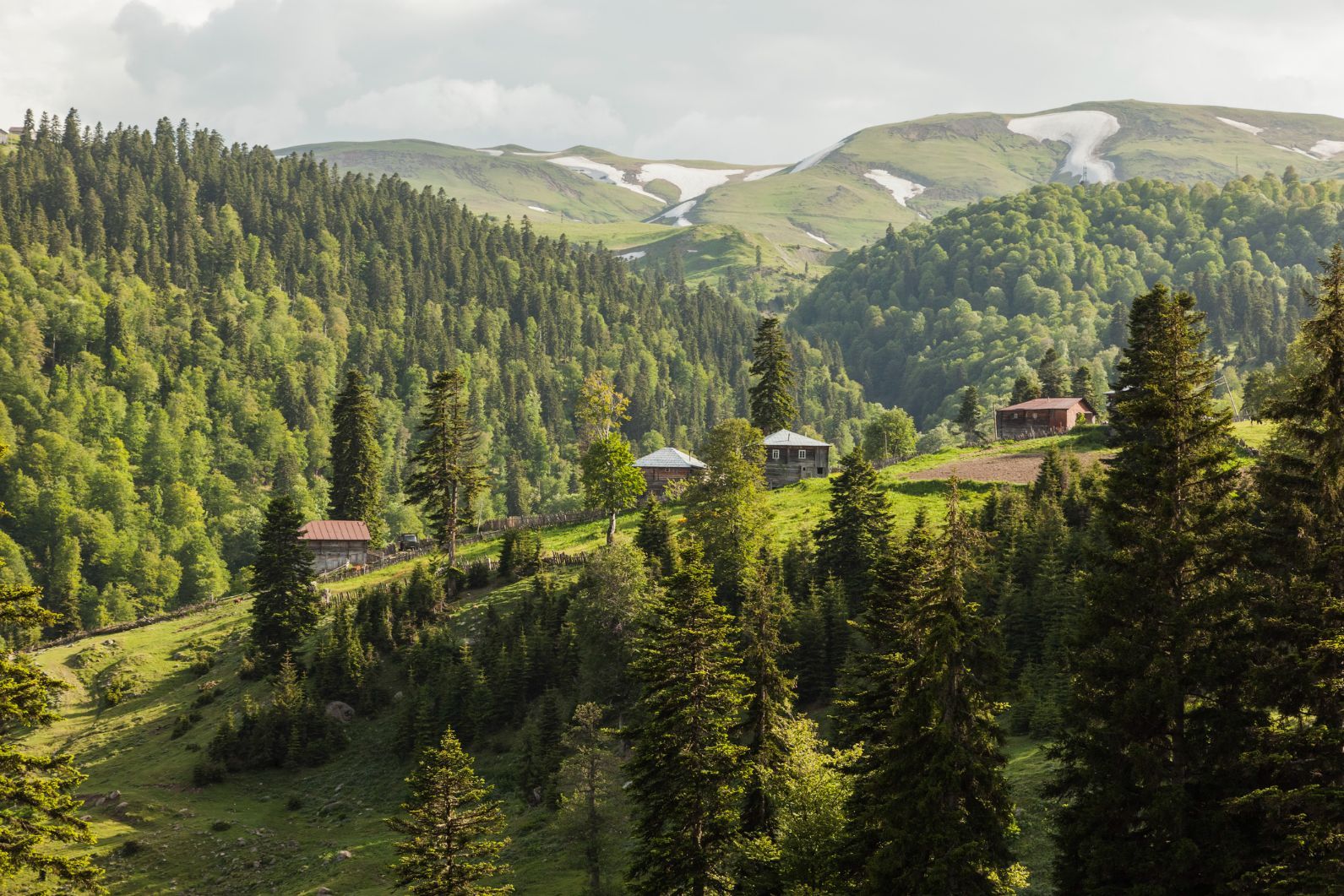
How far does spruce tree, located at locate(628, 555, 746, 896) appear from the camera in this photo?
39594 mm

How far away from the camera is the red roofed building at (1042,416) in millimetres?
115562

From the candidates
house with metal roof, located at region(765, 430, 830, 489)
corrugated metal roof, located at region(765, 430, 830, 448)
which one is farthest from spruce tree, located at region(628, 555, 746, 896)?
corrugated metal roof, located at region(765, 430, 830, 448)

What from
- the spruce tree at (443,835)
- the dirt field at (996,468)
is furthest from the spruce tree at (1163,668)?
the dirt field at (996,468)

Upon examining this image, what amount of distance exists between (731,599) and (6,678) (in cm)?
4698

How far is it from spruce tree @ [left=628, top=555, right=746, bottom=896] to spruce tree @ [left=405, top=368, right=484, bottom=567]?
53762 mm

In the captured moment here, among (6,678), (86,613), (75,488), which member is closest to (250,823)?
(6,678)

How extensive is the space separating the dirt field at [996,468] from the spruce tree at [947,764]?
5799 centimetres

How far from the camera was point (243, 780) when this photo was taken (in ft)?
242

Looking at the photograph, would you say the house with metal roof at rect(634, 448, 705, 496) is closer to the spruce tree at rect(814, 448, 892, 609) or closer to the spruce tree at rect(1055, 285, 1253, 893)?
the spruce tree at rect(814, 448, 892, 609)

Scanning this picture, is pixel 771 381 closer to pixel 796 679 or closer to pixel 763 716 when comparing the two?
pixel 796 679

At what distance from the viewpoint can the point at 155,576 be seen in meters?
168

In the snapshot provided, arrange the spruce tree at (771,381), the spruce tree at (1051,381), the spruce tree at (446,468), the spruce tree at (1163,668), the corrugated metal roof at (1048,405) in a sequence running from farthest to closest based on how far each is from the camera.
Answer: the spruce tree at (1051,381) < the corrugated metal roof at (1048,405) < the spruce tree at (771,381) < the spruce tree at (446,468) < the spruce tree at (1163,668)

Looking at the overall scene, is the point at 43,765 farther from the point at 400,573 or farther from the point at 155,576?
the point at 155,576

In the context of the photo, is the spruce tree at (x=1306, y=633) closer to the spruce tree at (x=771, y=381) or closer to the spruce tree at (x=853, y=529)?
the spruce tree at (x=853, y=529)
